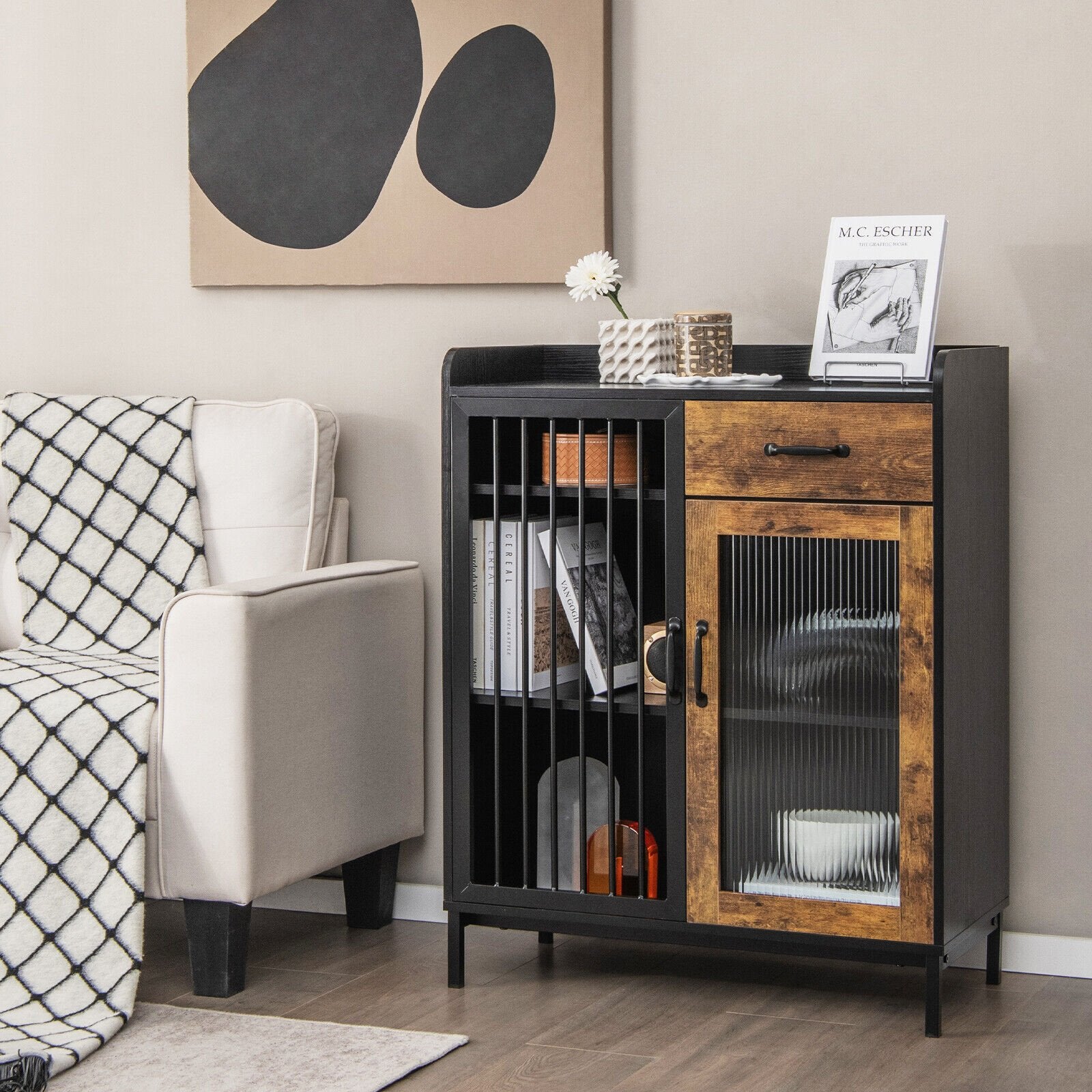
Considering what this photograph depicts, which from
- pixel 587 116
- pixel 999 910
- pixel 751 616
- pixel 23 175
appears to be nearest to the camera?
pixel 751 616

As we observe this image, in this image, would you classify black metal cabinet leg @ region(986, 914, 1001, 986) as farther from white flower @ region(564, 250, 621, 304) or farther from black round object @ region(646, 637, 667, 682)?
white flower @ region(564, 250, 621, 304)

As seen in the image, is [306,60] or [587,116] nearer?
[587,116]

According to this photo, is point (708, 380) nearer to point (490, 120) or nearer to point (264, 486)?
point (490, 120)

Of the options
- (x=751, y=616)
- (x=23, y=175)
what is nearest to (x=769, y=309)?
(x=751, y=616)

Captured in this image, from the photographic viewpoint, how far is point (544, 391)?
2.40 metres

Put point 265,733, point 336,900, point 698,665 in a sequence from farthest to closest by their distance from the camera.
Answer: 1. point 336,900
2. point 265,733
3. point 698,665

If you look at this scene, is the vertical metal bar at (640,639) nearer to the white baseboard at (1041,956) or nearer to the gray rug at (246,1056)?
the gray rug at (246,1056)

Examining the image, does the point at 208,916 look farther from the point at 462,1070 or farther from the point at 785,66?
the point at 785,66

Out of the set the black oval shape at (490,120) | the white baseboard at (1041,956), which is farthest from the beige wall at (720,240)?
the black oval shape at (490,120)

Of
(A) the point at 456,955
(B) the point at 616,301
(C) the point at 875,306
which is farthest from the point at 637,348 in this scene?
(A) the point at 456,955

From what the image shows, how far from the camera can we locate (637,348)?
253 cm

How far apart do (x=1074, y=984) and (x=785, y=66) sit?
1.55m

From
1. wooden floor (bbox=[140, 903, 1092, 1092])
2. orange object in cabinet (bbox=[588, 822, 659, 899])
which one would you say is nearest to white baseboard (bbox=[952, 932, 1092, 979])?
wooden floor (bbox=[140, 903, 1092, 1092])

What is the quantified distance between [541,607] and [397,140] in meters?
0.93
